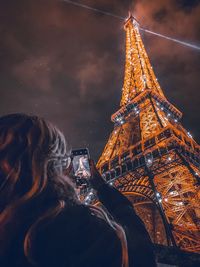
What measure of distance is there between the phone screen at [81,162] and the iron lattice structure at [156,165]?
11.3 meters

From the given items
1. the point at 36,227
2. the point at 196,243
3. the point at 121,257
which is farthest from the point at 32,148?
the point at 196,243

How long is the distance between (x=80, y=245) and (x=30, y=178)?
411mm

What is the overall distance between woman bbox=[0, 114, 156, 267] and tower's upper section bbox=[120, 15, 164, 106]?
2764 centimetres

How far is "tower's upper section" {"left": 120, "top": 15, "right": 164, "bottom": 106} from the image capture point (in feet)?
98.8

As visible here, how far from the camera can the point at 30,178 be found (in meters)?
1.30

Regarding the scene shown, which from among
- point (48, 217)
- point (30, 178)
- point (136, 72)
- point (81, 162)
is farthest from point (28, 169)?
point (136, 72)

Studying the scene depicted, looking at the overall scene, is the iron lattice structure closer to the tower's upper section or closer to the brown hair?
the tower's upper section

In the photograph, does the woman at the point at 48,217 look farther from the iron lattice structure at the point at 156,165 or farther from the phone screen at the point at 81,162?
the iron lattice structure at the point at 156,165

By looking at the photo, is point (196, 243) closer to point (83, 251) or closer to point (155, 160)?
point (155, 160)

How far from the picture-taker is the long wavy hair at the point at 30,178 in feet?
3.91

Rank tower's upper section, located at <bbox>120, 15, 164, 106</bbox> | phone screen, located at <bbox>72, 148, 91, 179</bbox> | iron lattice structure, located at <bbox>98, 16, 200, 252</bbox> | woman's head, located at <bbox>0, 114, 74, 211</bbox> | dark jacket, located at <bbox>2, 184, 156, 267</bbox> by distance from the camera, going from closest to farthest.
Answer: dark jacket, located at <bbox>2, 184, 156, 267</bbox>, woman's head, located at <bbox>0, 114, 74, 211</bbox>, phone screen, located at <bbox>72, 148, 91, 179</bbox>, iron lattice structure, located at <bbox>98, 16, 200, 252</bbox>, tower's upper section, located at <bbox>120, 15, 164, 106</bbox>

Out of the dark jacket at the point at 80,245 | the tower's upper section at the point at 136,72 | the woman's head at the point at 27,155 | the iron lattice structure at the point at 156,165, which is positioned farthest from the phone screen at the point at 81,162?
the tower's upper section at the point at 136,72

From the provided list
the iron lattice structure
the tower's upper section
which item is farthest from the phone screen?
the tower's upper section

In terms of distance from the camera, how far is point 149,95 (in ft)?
89.8
